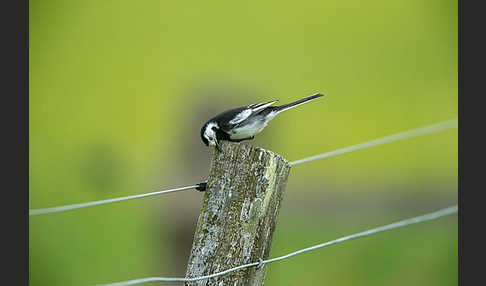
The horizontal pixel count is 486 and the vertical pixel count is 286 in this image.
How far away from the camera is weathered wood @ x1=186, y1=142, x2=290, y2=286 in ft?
8.20

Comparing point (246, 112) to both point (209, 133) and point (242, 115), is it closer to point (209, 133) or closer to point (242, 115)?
→ point (242, 115)

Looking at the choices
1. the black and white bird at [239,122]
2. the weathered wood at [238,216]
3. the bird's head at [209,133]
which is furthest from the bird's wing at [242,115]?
the weathered wood at [238,216]

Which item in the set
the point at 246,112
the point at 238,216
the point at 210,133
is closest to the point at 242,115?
the point at 246,112

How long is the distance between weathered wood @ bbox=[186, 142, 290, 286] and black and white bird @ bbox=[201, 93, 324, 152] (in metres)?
1.69

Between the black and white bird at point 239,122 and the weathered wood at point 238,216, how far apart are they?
5.54ft

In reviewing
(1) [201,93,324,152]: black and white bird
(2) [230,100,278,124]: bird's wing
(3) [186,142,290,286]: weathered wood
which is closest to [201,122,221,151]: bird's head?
(1) [201,93,324,152]: black and white bird

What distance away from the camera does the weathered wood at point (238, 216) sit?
2500 millimetres

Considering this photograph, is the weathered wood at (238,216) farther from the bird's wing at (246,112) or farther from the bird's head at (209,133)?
the bird's wing at (246,112)

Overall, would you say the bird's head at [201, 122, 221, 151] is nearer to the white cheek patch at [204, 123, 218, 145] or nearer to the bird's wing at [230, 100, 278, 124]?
the white cheek patch at [204, 123, 218, 145]

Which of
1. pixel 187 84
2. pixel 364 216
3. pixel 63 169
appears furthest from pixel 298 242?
pixel 63 169

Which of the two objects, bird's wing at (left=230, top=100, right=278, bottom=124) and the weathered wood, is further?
bird's wing at (left=230, top=100, right=278, bottom=124)

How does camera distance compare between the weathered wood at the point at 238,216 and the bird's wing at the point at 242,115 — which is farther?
the bird's wing at the point at 242,115

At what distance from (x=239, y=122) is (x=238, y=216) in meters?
1.99

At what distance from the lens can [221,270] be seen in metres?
2.49
